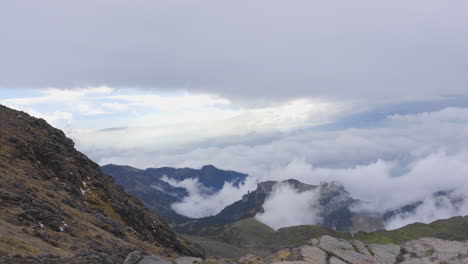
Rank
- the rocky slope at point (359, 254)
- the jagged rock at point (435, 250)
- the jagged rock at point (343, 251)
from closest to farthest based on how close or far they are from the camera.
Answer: the jagged rock at point (435, 250) < the rocky slope at point (359, 254) < the jagged rock at point (343, 251)

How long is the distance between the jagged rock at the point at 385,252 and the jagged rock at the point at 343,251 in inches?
62.7

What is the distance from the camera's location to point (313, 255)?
37469mm

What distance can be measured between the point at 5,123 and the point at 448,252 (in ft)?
287

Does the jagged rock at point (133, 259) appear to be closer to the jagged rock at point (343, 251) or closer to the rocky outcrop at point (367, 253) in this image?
the rocky outcrop at point (367, 253)

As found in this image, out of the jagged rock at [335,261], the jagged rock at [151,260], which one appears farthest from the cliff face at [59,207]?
the jagged rock at [335,261]

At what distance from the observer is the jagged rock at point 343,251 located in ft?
128

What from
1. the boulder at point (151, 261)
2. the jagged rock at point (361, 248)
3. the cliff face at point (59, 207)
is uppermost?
the cliff face at point (59, 207)

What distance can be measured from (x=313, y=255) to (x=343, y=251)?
5560 millimetres

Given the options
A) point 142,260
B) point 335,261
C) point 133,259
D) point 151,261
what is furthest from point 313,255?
point 133,259

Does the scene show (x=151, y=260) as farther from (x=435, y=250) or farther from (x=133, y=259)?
(x=435, y=250)

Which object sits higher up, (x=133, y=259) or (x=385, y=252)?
(x=133, y=259)

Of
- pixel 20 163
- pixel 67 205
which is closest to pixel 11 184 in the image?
pixel 67 205

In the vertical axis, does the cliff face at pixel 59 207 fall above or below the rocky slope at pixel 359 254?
above

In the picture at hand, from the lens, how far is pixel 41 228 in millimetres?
46375
